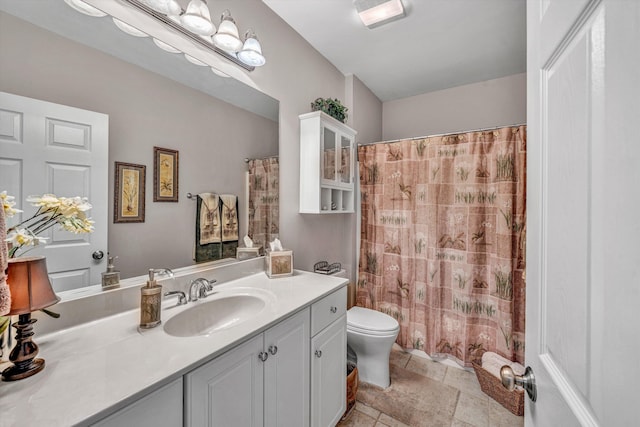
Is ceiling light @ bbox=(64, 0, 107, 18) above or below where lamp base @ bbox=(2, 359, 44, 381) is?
above

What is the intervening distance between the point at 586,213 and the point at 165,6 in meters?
1.58

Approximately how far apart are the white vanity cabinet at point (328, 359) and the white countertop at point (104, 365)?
257 mm

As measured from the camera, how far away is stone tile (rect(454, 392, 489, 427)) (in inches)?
61.9

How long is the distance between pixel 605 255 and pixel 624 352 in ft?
0.37

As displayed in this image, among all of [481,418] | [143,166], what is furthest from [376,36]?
[481,418]

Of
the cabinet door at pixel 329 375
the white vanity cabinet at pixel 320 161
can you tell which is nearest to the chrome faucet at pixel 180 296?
the cabinet door at pixel 329 375

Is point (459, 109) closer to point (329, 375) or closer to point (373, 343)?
point (373, 343)

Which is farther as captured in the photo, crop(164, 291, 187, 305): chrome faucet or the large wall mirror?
crop(164, 291, 187, 305): chrome faucet

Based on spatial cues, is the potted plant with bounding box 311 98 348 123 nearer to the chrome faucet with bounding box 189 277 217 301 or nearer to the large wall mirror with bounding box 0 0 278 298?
the large wall mirror with bounding box 0 0 278 298

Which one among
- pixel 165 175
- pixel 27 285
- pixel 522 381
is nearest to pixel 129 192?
pixel 165 175

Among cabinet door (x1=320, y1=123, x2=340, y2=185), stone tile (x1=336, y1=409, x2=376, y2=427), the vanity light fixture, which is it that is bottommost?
stone tile (x1=336, y1=409, x2=376, y2=427)

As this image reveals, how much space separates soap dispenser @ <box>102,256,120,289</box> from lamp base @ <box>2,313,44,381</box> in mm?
314

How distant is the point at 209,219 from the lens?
140 centimetres

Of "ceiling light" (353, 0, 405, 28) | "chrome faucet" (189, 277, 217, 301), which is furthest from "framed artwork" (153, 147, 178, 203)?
"ceiling light" (353, 0, 405, 28)
